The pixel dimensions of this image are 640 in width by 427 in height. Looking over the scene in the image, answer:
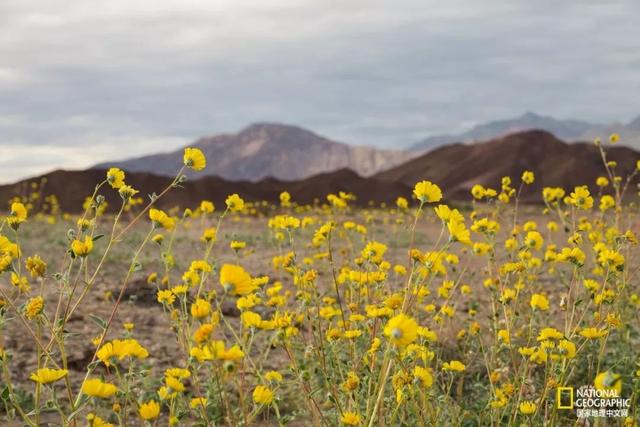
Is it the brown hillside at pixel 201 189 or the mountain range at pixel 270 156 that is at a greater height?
the mountain range at pixel 270 156

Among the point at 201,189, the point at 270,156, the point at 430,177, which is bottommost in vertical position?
the point at 430,177

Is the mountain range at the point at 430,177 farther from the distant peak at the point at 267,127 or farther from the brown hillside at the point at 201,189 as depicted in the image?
the distant peak at the point at 267,127

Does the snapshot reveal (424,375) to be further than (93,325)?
No

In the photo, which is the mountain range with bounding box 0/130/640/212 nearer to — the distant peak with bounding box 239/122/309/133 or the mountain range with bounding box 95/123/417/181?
the mountain range with bounding box 95/123/417/181

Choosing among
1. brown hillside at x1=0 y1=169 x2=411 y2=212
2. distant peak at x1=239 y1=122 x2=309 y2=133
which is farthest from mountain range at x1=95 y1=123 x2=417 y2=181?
brown hillside at x1=0 y1=169 x2=411 y2=212

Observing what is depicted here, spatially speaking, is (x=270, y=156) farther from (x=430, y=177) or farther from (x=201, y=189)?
(x=201, y=189)

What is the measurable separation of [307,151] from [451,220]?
12670 centimetres

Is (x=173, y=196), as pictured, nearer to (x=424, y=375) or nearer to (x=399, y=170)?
(x=399, y=170)

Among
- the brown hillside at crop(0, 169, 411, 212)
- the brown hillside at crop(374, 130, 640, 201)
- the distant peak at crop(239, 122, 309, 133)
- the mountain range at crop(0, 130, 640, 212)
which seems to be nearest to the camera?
the brown hillside at crop(0, 169, 411, 212)

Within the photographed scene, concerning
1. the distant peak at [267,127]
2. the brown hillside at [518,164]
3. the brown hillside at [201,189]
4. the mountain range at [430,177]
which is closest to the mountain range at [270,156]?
the distant peak at [267,127]

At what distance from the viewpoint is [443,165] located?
52.8 metres

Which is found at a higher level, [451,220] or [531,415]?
[451,220]

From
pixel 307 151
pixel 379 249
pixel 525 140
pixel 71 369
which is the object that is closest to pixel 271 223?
pixel 379 249

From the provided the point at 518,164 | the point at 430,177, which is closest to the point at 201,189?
the point at 430,177
